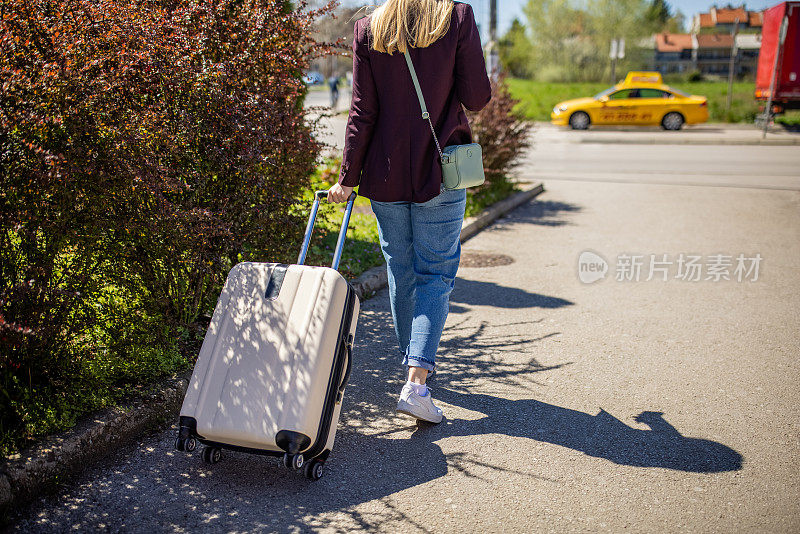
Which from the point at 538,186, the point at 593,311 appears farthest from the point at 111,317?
the point at 538,186

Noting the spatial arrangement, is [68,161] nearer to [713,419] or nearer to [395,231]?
[395,231]

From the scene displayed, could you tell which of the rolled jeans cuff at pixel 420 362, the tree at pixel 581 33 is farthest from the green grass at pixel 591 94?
the rolled jeans cuff at pixel 420 362

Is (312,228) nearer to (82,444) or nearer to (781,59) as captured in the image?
(82,444)

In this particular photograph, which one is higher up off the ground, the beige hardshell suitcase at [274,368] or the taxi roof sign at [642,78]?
the taxi roof sign at [642,78]

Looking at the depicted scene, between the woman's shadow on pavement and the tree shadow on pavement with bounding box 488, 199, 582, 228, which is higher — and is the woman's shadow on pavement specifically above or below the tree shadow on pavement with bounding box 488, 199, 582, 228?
below

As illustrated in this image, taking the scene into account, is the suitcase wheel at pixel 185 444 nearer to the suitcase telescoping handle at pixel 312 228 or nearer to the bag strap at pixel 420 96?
the suitcase telescoping handle at pixel 312 228

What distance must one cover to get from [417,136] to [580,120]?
72.7 ft

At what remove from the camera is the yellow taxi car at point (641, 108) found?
23108mm

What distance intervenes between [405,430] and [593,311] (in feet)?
7.56

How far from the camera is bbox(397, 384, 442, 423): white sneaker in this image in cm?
332

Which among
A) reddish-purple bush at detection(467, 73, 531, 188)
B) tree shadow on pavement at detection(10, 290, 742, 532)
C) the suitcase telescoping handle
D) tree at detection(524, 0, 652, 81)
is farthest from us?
tree at detection(524, 0, 652, 81)

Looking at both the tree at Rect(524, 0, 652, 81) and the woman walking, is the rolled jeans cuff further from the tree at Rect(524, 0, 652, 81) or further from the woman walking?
the tree at Rect(524, 0, 652, 81)

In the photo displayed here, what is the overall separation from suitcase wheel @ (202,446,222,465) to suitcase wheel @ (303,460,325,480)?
0.40 metres

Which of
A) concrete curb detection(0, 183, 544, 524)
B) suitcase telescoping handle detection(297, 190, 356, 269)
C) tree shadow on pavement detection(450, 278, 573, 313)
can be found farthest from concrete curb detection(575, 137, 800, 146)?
concrete curb detection(0, 183, 544, 524)
